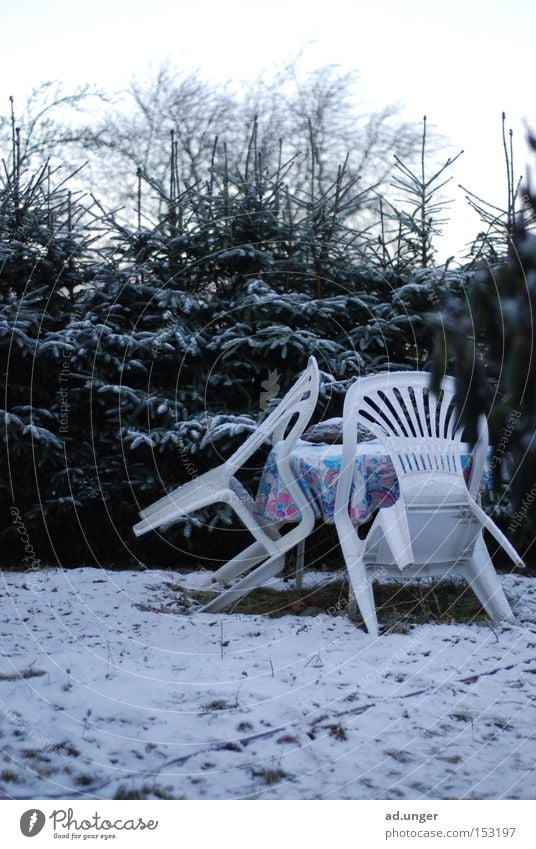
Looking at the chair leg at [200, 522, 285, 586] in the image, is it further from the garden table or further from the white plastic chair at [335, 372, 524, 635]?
the white plastic chair at [335, 372, 524, 635]

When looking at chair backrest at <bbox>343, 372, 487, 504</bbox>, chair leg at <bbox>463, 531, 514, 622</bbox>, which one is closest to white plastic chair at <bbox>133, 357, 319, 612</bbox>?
chair backrest at <bbox>343, 372, 487, 504</bbox>

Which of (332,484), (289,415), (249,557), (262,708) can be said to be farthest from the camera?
(249,557)

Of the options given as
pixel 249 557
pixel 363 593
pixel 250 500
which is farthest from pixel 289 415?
pixel 363 593

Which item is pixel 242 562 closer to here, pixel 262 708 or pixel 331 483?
pixel 331 483

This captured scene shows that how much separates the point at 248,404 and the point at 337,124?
336 inches

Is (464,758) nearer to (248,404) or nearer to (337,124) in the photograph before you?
(248,404)

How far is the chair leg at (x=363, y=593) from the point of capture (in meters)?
3.74

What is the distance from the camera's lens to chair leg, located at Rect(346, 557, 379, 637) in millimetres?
3736

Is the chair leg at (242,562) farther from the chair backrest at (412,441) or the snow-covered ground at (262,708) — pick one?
the chair backrest at (412,441)

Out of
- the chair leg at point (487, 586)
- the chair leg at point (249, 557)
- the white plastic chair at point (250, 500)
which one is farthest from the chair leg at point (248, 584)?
the chair leg at point (487, 586)

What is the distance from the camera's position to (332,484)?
3.93 m

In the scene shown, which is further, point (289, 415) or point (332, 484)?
point (289, 415)

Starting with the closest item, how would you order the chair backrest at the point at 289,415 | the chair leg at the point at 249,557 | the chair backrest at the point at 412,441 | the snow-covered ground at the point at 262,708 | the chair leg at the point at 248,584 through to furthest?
1. the snow-covered ground at the point at 262,708
2. the chair backrest at the point at 412,441
3. the chair backrest at the point at 289,415
4. the chair leg at the point at 248,584
5. the chair leg at the point at 249,557

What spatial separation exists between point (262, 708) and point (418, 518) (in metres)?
1.24
